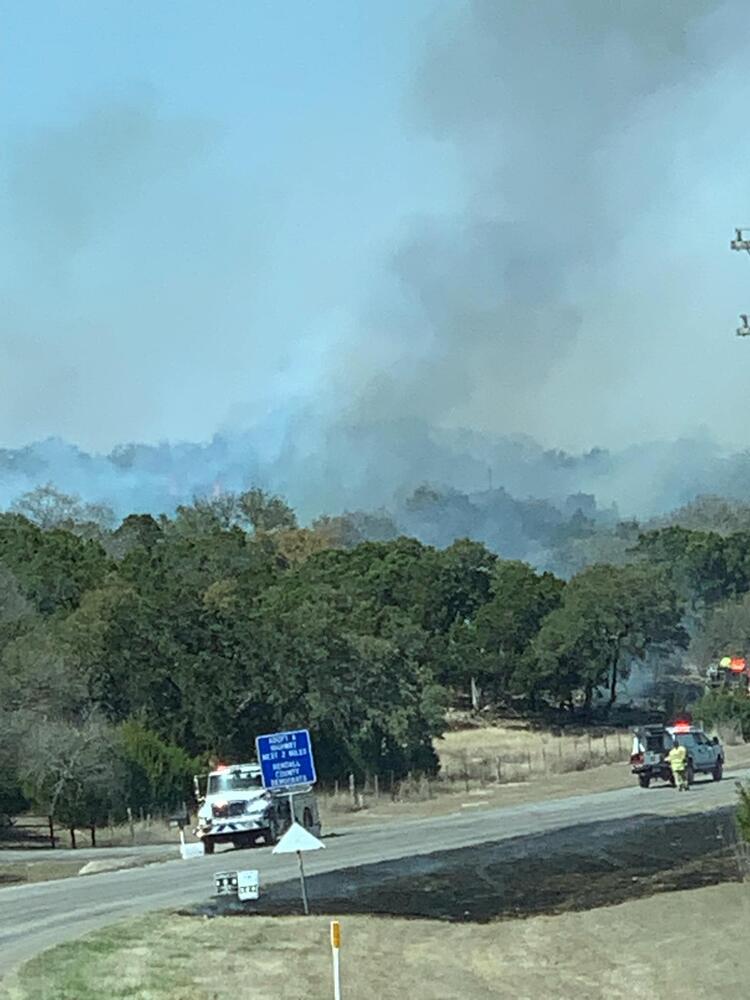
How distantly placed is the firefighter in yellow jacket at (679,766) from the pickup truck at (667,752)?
0.89 meters

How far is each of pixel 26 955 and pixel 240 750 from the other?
4007 centimetres

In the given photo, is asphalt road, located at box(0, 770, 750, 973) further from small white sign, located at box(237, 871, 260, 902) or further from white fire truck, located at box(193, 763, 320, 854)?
small white sign, located at box(237, 871, 260, 902)

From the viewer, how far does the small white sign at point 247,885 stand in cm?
2583

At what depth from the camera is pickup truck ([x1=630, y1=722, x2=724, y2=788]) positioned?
50.7 m

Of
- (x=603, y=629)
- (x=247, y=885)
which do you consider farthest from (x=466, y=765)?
(x=247, y=885)

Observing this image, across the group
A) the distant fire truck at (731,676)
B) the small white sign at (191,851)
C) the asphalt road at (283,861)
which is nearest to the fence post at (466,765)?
the asphalt road at (283,861)

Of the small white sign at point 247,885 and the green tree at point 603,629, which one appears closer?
the small white sign at point 247,885

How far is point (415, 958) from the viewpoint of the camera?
71.9ft

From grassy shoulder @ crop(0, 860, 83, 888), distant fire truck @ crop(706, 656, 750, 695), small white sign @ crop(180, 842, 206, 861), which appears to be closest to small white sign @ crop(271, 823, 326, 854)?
grassy shoulder @ crop(0, 860, 83, 888)

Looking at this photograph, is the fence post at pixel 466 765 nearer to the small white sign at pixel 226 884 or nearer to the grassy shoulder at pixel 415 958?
the small white sign at pixel 226 884

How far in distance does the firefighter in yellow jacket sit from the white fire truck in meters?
14.9

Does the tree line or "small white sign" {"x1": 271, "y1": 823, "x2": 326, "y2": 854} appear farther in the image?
the tree line

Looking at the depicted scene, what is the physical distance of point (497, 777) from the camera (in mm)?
64875

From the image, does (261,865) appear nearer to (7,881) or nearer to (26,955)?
(7,881)
